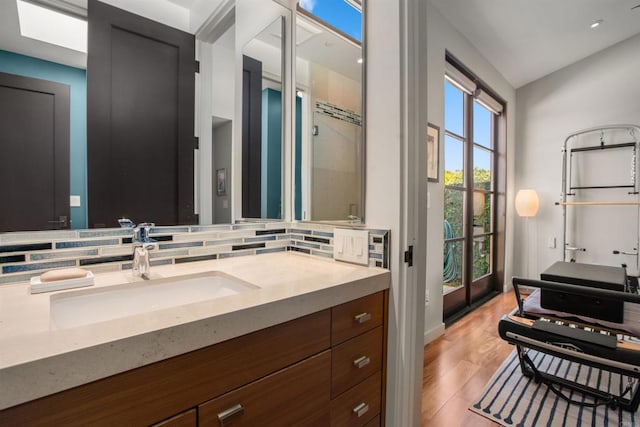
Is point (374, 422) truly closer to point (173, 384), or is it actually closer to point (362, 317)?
point (362, 317)

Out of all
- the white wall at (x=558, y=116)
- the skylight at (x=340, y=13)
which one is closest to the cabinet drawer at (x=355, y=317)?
the skylight at (x=340, y=13)

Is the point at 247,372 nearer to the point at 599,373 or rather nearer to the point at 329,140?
the point at 329,140

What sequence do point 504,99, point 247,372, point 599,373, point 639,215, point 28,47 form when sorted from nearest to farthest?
1. point 247,372
2. point 28,47
3. point 599,373
4. point 639,215
5. point 504,99

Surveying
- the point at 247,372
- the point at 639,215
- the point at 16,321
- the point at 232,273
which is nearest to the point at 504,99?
the point at 639,215

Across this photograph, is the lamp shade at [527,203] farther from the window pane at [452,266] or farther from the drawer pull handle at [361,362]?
the drawer pull handle at [361,362]

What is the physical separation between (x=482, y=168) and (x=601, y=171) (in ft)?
4.57

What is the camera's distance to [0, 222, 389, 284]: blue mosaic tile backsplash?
86 centimetres

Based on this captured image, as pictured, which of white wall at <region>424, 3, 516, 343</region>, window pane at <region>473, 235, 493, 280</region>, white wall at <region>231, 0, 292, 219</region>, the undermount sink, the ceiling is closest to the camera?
the undermount sink

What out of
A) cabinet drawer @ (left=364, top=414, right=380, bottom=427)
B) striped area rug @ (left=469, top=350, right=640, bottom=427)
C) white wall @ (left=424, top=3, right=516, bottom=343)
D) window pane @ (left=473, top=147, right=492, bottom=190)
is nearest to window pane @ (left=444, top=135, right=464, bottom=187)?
window pane @ (left=473, top=147, right=492, bottom=190)

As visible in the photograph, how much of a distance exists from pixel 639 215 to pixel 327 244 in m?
3.94

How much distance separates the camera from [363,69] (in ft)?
3.83

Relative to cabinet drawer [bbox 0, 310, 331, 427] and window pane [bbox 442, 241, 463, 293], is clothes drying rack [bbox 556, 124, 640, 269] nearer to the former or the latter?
window pane [bbox 442, 241, 463, 293]

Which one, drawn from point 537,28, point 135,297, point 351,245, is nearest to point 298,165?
point 351,245

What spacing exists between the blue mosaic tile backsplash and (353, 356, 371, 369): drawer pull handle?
31 centimetres
